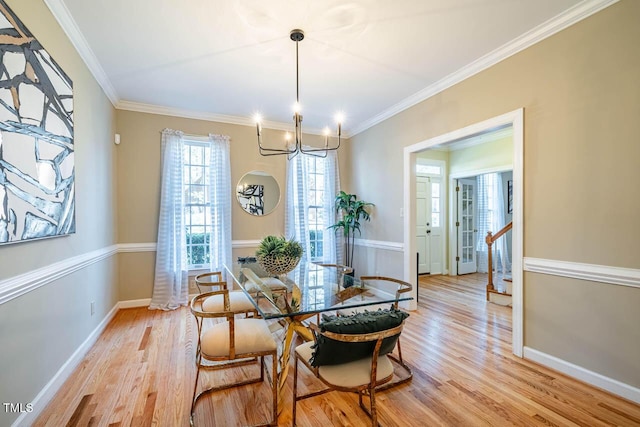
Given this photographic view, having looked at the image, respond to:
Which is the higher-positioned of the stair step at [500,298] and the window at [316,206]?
the window at [316,206]

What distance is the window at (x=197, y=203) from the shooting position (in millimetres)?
4160

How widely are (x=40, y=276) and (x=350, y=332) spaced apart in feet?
6.38

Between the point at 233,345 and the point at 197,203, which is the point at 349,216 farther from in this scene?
the point at 233,345

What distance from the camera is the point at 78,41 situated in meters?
2.38

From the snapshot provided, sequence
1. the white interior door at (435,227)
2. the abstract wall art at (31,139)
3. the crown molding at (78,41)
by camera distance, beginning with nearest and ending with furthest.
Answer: the abstract wall art at (31,139) < the crown molding at (78,41) < the white interior door at (435,227)

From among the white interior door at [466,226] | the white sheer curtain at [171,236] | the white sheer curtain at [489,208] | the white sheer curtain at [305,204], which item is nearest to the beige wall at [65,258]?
the white sheer curtain at [171,236]

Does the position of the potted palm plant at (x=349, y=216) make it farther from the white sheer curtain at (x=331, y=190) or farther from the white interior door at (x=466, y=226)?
the white interior door at (x=466, y=226)

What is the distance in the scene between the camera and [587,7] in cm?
206

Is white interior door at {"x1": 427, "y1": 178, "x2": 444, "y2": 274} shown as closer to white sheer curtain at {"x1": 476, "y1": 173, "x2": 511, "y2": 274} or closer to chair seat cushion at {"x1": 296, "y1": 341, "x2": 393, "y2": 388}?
white sheer curtain at {"x1": 476, "y1": 173, "x2": 511, "y2": 274}

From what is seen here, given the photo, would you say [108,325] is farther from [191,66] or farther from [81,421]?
[191,66]

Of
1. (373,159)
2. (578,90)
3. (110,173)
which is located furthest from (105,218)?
(578,90)

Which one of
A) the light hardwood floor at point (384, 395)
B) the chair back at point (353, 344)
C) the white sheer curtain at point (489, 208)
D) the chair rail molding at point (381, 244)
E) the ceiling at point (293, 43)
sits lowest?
the light hardwood floor at point (384, 395)

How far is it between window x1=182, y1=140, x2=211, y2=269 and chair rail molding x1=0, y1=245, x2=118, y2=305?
1411 millimetres

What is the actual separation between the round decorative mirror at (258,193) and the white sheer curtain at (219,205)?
261 millimetres
